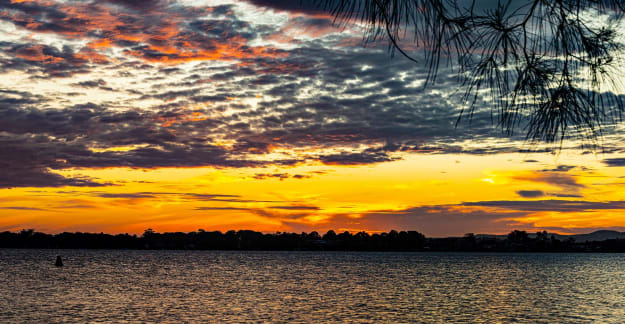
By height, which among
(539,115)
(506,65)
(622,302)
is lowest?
(622,302)

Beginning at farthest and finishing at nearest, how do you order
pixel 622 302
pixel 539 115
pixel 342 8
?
1. pixel 622 302
2. pixel 539 115
3. pixel 342 8

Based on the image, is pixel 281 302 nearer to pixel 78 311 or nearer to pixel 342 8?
pixel 78 311

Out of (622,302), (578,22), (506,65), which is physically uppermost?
(578,22)

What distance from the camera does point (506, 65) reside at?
6.51 m

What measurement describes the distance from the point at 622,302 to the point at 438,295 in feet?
67.0

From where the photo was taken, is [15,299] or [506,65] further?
[15,299]

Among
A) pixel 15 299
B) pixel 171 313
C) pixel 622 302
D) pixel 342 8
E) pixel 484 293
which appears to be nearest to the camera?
pixel 342 8

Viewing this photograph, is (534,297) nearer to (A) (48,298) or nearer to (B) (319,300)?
(B) (319,300)

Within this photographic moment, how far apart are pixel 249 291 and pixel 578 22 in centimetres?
7089

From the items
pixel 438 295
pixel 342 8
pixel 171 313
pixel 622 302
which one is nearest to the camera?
pixel 342 8

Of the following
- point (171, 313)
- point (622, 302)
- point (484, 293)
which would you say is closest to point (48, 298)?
point (171, 313)

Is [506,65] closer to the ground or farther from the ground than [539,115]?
farther from the ground

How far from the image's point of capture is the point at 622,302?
66.1 meters

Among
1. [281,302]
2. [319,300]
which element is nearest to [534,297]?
[319,300]
